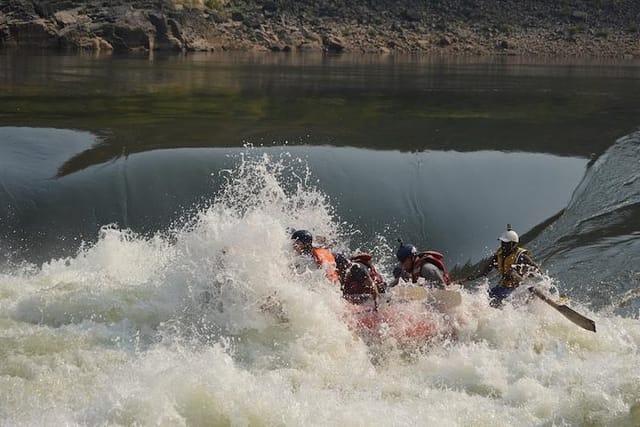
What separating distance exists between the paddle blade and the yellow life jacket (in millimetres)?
1026

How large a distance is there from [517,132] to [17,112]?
44.4 feet

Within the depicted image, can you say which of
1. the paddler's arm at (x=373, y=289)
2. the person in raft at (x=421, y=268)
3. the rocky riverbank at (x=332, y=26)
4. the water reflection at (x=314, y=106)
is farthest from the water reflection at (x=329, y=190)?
the rocky riverbank at (x=332, y=26)

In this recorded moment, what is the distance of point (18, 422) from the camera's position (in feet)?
26.7

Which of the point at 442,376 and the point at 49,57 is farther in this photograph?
the point at 49,57

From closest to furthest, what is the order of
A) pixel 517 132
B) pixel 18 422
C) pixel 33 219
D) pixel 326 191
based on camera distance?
1. pixel 18 422
2. pixel 33 219
3. pixel 326 191
4. pixel 517 132

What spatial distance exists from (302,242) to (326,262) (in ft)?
1.35

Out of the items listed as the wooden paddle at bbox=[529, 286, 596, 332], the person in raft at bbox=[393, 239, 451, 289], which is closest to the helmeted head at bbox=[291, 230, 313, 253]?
the person in raft at bbox=[393, 239, 451, 289]

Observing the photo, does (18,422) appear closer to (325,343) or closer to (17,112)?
(325,343)

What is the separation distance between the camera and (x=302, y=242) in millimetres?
11125

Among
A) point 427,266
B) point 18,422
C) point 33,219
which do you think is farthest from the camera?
point 33,219

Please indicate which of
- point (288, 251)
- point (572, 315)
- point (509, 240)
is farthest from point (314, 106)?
point (572, 315)

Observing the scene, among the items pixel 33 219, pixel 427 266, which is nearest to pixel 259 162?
pixel 33 219

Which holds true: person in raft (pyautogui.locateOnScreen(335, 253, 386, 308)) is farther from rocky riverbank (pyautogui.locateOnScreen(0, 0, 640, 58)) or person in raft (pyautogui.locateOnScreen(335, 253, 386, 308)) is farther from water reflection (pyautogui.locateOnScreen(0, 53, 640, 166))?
rocky riverbank (pyautogui.locateOnScreen(0, 0, 640, 58))

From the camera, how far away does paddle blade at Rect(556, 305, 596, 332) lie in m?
10.5
